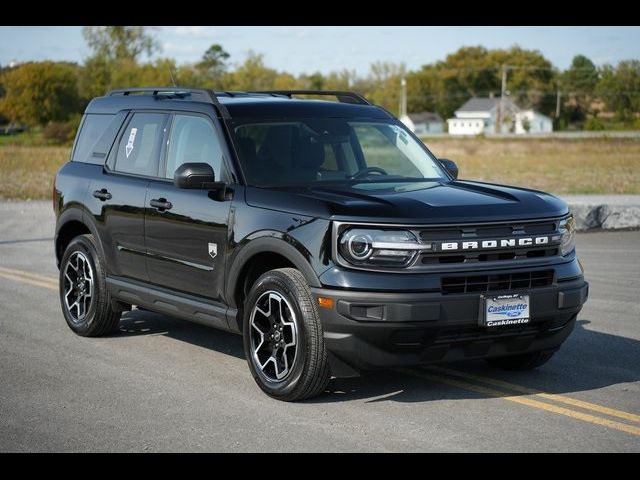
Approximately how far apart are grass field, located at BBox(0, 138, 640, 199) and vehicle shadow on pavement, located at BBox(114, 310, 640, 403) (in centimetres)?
1784

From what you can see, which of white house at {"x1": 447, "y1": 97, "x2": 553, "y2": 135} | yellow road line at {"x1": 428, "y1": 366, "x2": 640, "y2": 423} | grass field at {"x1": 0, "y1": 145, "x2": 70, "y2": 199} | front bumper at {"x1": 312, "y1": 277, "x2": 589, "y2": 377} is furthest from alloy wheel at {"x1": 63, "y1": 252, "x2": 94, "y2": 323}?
white house at {"x1": 447, "y1": 97, "x2": 553, "y2": 135}

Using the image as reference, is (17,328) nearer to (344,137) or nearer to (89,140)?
(89,140)

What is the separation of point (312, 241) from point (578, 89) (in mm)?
134058

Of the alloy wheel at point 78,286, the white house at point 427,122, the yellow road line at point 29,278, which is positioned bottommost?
the white house at point 427,122

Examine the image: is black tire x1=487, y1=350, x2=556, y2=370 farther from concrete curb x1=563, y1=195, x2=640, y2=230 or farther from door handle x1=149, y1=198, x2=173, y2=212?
concrete curb x1=563, y1=195, x2=640, y2=230

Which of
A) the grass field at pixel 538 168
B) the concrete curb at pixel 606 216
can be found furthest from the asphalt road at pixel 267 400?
the grass field at pixel 538 168

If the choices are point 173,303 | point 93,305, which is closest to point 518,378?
point 173,303

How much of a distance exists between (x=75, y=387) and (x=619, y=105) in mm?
96968

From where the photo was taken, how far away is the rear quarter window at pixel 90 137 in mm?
9297

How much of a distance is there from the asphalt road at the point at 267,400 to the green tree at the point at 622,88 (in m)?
81.6

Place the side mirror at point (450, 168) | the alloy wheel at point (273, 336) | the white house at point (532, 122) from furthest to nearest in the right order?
the white house at point (532, 122)
the side mirror at point (450, 168)
the alloy wheel at point (273, 336)

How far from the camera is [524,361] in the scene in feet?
25.2

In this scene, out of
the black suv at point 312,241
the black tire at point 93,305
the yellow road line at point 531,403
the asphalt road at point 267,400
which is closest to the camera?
the asphalt road at point 267,400

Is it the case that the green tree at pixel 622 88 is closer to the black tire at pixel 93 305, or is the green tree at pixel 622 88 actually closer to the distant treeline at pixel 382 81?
the distant treeline at pixel 382 81
